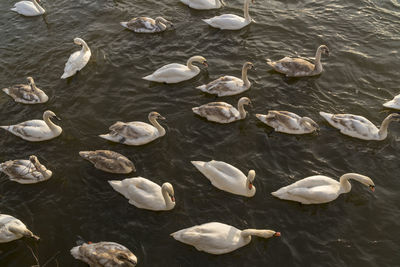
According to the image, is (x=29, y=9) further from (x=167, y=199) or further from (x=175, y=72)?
(x=167, y=199)

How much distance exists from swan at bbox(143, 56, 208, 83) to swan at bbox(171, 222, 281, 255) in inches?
→ 297

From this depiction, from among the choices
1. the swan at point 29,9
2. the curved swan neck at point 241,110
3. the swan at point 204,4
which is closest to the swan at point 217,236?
the curved swan neck at point 241,110

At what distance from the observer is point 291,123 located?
13.4 meters

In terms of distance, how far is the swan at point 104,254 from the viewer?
376 inches

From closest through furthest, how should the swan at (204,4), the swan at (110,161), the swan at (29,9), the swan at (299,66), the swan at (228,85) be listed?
the swan at (110,161) → the swan at (228,85) → the swan at (299,66) → the swan at (204,4) → the swan at (29,9)

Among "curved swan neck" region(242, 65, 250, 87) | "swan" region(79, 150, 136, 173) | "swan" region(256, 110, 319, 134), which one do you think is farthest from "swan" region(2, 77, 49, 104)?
"swan" region(256, 110, 319, 134)

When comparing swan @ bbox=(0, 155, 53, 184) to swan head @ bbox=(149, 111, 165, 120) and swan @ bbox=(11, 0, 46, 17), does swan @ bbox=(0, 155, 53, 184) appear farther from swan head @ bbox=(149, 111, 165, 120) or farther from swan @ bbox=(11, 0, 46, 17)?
swan @ bbox=(11, 0, 46, 17)

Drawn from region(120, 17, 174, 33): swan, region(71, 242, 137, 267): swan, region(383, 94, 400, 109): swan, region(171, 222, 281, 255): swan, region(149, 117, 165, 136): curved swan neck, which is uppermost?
region(120, 17, 174, 33): swan

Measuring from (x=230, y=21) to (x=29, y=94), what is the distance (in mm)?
10304

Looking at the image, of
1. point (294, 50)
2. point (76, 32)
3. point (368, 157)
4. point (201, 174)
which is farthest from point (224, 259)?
point (76, 32)

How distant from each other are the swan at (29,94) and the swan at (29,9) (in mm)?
7252

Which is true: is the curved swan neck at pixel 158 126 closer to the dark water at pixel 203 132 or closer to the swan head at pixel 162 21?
the dark water at pixel 203 132

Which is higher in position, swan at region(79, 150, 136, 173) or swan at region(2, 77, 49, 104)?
swan at region(2, 77, 49, 104)

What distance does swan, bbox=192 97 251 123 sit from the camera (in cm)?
1394
